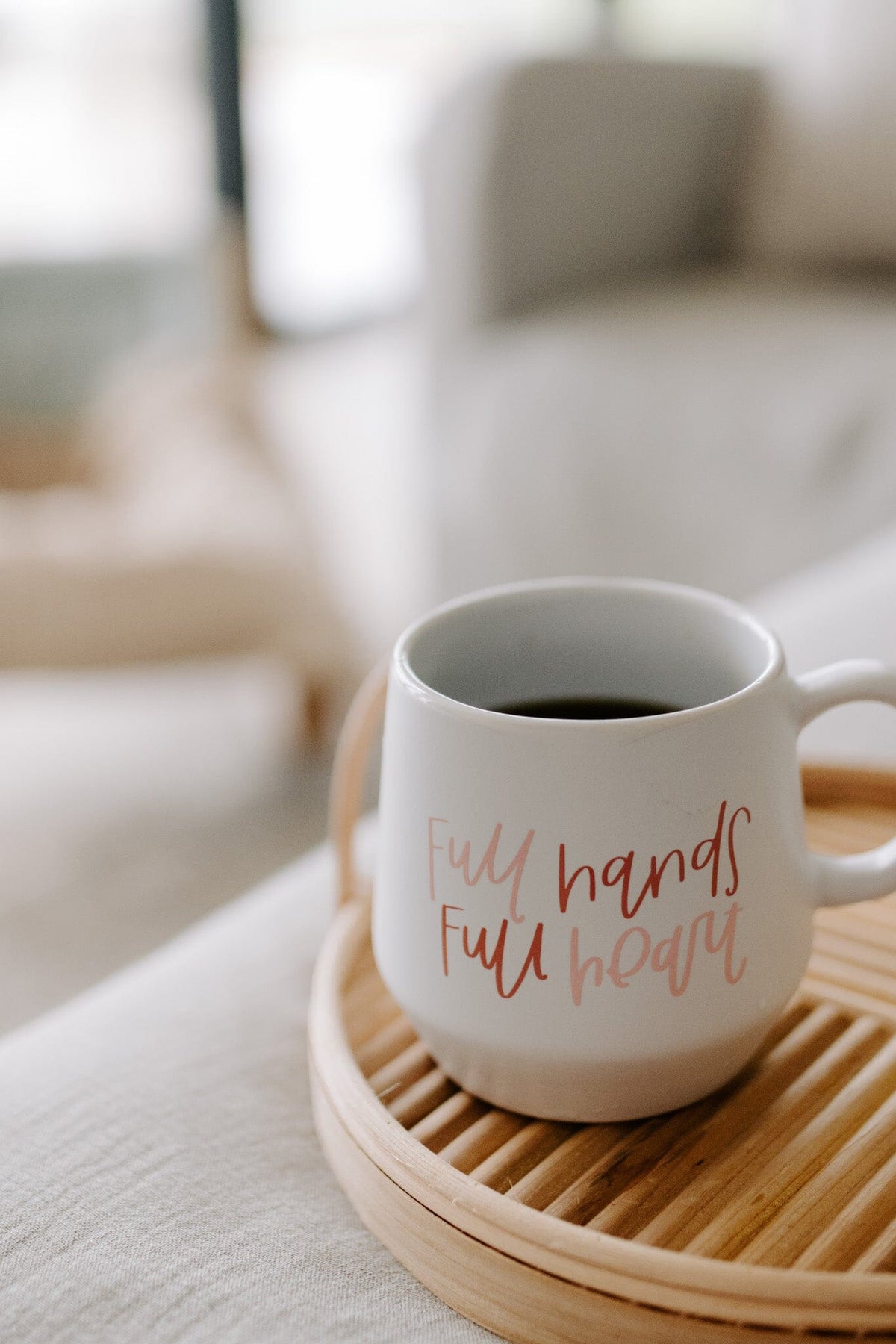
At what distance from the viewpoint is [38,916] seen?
1.06 m

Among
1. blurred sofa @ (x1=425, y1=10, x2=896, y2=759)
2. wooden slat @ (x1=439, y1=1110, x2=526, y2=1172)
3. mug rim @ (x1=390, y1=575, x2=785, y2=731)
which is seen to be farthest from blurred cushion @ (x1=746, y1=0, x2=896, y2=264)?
wooden slat @ (x1=439, y1=1110, x2=526, y2=1172)

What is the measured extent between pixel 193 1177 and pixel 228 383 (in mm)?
1418

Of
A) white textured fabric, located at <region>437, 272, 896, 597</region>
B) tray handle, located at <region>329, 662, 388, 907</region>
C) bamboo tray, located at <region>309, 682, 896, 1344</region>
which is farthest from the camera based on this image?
white textured fabric, located at <region>437, 272, 896, 597</region>

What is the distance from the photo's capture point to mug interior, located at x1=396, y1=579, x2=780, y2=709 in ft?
1.01

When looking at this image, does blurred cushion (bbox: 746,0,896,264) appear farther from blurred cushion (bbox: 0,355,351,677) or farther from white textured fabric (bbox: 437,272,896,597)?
blurred cushion (bbox: 0,355,351,677)

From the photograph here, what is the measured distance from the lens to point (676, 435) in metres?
1.04

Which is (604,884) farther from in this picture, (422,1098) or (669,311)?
(669,311)

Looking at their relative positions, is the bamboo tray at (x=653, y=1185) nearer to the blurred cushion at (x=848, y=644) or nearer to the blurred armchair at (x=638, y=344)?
the blurred cushion at (x=848, y=644)

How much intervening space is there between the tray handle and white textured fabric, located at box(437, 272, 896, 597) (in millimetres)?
681

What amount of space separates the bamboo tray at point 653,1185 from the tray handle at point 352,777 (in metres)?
0.05

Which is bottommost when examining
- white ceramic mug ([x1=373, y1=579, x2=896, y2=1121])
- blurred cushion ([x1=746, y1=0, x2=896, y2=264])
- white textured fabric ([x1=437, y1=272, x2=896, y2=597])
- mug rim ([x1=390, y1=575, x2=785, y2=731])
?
white textured fabric ([x1=437, y1=272, x2=896, y2=597])

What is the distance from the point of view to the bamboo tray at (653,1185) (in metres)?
0.23

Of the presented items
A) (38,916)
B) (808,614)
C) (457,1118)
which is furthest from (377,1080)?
(38,916)

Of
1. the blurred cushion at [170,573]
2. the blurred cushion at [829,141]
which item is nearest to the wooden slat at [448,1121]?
the blurred cushion at [170,573]
